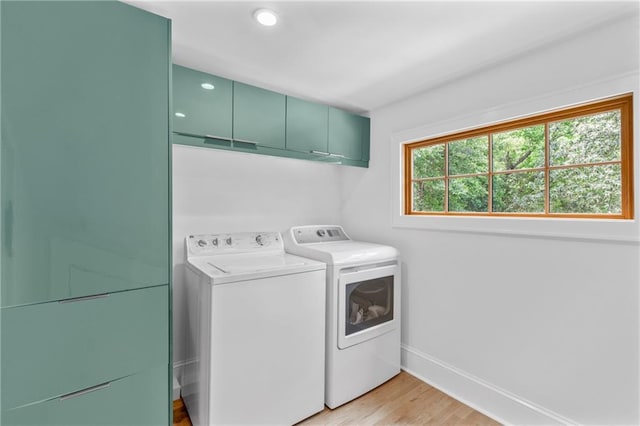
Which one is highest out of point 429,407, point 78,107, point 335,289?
point 78,107

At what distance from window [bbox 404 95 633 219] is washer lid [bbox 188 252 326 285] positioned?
4.02 ft

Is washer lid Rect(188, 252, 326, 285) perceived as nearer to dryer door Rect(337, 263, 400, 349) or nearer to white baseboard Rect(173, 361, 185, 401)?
dryer door Rect(337, 263, 400, 349)

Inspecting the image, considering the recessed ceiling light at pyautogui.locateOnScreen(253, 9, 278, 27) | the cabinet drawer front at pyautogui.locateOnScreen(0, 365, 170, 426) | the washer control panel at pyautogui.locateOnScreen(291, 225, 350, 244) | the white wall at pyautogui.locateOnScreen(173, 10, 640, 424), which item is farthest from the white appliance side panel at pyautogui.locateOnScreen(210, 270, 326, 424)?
the recessed ceiling light at pyautogui.locateOnScreen(253, 9, 278, 27)

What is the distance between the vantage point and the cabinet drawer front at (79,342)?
112 centimetres

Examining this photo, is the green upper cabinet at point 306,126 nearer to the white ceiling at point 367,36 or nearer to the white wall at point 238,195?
the white ceiling at point 367,36

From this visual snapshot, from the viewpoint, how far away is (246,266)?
180 centimetres

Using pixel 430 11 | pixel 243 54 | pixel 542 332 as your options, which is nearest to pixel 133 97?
pixel 243 54

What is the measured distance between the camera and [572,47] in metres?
1.62

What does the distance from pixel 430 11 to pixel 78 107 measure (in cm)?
162

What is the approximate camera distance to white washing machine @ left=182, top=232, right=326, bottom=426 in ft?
5.19

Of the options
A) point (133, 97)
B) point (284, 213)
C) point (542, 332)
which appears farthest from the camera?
point (284, 213)

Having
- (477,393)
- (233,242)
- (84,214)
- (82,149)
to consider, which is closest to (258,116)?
(233,242)

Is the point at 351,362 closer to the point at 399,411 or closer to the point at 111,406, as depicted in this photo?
the point at 399,411

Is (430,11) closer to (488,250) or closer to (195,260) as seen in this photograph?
(488,250)
